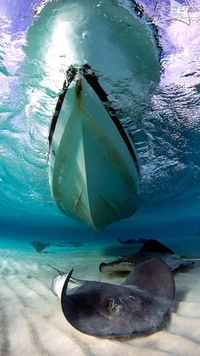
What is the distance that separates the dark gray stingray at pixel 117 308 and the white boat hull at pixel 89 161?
3.17 metres

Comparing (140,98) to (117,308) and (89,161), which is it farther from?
(117,308)

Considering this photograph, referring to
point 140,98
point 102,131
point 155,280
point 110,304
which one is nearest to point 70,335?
point 110,304

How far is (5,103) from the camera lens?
625 cm

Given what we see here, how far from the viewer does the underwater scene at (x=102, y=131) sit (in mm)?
2176

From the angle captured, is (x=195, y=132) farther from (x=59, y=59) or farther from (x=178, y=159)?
(x=59, y=59)

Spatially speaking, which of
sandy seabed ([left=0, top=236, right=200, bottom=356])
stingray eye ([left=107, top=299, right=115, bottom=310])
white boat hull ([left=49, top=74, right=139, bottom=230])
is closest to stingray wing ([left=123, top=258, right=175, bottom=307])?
sandy seabed ([left=0, top=236, right=200, bottom=356])

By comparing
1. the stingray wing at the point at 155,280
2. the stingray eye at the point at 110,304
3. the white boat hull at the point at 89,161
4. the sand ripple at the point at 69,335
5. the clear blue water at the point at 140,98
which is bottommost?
the sand ripple at the point at 69,335

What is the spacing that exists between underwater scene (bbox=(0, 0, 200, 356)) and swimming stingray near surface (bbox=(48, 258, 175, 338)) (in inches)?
0.5

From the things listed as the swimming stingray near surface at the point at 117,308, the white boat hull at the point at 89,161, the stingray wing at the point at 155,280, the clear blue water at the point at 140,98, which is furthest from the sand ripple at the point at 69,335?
the clear blue water at the point at 140,98

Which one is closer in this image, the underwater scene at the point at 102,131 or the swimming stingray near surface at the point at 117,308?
the swimming stingray near surface at the point at 117,308

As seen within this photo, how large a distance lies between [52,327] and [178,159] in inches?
347

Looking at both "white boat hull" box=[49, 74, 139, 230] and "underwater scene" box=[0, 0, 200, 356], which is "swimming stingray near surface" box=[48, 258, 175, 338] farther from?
"white boat hull" box=[49, 74, 139, 230]

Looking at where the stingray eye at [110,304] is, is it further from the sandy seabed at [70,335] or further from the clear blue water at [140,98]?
the clear blue water at [140,98]

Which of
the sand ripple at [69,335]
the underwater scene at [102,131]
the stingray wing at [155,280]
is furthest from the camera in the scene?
the stingray wing at [155,280]
